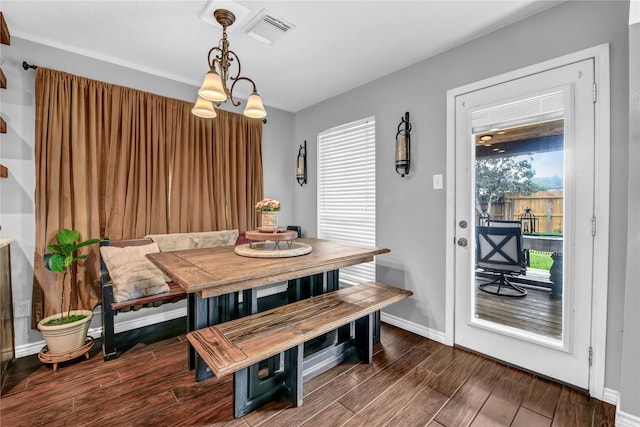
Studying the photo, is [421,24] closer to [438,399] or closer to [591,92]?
[591,92]

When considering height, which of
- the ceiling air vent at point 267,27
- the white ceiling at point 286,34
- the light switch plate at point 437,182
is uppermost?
the white ceiling at point 286,34

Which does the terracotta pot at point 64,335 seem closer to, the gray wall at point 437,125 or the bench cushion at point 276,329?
the bench cushion at point 276,329

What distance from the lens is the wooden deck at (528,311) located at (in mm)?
2008

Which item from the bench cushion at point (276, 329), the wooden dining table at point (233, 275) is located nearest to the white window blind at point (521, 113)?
the wooden dining table at point (233, 275)

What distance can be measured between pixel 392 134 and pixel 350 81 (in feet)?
2.59

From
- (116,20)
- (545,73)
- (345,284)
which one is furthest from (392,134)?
(116,20)

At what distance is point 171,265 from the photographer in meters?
1.77

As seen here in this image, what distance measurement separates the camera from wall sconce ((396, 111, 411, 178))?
2729 mm

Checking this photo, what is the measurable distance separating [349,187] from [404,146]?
0.91m

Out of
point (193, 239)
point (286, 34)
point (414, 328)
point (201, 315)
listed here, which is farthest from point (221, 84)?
point (414, 328)

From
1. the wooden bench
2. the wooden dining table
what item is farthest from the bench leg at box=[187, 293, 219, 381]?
the wooden bench

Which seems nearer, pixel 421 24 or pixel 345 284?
pixel 421 24

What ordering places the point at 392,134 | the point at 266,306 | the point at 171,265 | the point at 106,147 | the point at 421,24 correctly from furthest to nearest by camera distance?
the point at 266,306 < the point at 392,134 < the point at 106,147 < the point at 421,24 < the point at 171,265

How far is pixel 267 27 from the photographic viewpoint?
2178mm
